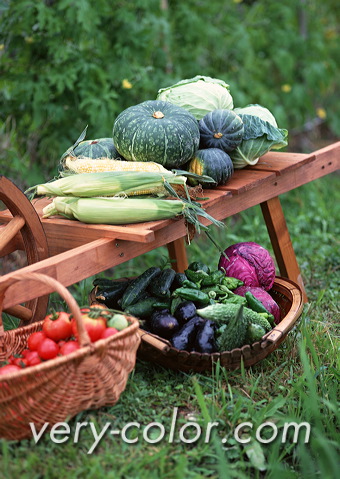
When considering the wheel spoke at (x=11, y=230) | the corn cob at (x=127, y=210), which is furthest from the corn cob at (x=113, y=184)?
the wheel spoke at (x=11, y=230)

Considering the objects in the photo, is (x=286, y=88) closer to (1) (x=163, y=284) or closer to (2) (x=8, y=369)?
(1) (x=163, y=284)

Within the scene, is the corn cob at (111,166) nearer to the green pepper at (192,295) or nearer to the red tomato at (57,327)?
the green pepper at (192,295)

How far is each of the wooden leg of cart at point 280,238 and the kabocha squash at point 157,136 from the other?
779 mm

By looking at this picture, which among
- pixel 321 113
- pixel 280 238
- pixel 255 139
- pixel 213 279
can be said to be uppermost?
pixel 255 139

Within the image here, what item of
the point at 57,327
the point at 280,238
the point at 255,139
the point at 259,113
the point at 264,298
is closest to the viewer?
the point at 57,327

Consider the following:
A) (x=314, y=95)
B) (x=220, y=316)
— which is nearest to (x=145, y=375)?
(x=220, y=316)

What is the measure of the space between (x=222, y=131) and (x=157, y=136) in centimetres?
40

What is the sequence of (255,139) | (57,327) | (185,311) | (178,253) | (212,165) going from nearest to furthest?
(57,327), (185,311), (212,165), (255,139), (178,253)

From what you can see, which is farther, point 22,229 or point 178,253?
point 178,253

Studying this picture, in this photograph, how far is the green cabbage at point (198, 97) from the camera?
309 cm

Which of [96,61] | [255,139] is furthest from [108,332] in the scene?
[96,61]

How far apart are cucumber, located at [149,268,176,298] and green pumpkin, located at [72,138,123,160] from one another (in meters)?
0.61

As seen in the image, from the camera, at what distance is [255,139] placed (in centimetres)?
302

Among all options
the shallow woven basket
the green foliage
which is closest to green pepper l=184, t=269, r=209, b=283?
the shallow woven basket
